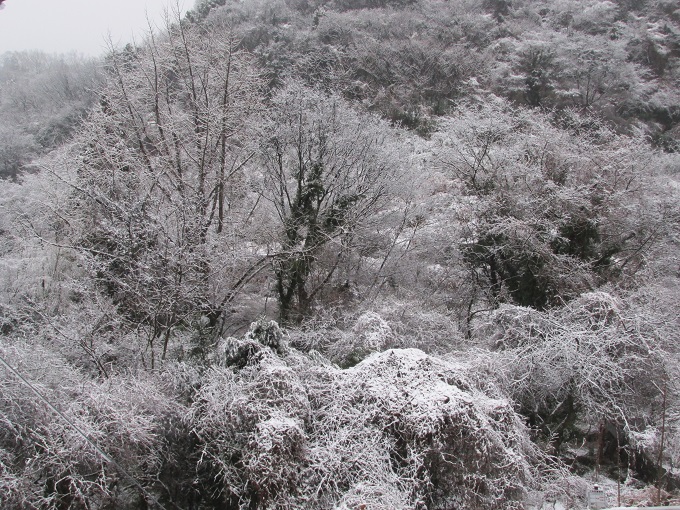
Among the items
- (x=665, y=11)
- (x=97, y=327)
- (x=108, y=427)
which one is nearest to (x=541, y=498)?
(x=108, y=427)

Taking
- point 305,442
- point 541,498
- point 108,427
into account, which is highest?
point 108,427

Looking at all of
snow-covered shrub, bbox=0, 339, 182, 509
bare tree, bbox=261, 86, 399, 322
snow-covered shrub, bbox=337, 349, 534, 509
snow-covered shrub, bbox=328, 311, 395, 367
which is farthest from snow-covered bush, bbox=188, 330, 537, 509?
bare tree, bbox=261, 86, 399, 322

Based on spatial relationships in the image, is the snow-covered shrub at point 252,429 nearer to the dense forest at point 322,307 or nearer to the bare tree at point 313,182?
the dense forest at point 322,307

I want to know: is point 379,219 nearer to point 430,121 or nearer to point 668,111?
point 430,121

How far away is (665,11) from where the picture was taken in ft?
77.7

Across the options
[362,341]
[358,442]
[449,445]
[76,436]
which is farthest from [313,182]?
[76,436]

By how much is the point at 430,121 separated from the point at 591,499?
16618 mm

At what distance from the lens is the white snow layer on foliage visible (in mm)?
4762

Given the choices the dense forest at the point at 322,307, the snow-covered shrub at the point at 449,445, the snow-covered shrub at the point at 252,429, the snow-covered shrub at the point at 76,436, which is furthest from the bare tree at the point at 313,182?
the snow-covered shrub at the point at 449,445

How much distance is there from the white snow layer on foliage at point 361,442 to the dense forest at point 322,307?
0.03m

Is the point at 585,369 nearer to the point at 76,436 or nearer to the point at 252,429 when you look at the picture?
the point at 252,429

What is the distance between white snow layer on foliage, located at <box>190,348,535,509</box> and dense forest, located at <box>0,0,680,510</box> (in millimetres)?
28

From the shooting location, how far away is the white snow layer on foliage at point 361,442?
476cm

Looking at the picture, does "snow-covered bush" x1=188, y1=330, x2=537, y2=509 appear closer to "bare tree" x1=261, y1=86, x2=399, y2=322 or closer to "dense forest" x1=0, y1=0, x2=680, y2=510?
"dense forest" x1=0, y1=0, x2=680, y2=510
